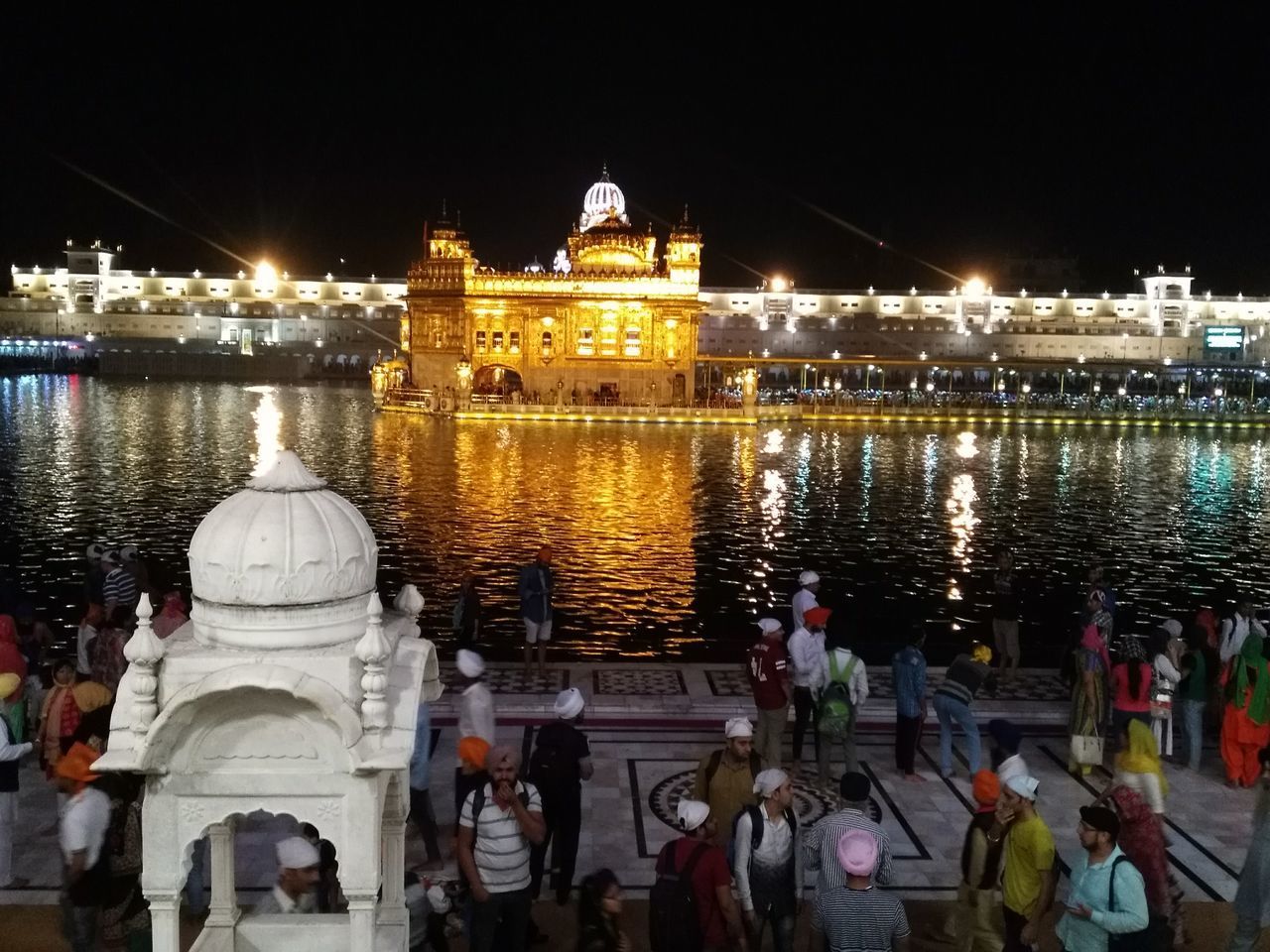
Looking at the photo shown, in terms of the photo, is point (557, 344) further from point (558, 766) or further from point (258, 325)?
point (558, 766)

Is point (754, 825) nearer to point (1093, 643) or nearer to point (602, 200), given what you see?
point (1093, 643)

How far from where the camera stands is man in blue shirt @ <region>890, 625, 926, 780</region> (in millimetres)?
8727

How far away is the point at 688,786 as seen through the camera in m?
8.55

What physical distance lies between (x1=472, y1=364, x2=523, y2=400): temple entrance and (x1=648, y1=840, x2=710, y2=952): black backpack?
56.8m

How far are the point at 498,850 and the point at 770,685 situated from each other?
326 cm

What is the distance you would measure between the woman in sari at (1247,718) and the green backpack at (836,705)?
3053 mm

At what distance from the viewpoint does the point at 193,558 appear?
13.6ft

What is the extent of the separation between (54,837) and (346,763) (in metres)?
4.43

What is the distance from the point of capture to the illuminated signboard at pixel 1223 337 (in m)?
93.9

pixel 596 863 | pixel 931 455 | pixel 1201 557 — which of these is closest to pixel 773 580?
pixel 1201 557

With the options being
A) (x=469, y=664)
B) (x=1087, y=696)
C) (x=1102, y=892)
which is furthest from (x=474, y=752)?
(x=1087, y=696)

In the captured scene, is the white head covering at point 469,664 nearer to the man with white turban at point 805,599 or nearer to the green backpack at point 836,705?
the green backpack at point 836,705

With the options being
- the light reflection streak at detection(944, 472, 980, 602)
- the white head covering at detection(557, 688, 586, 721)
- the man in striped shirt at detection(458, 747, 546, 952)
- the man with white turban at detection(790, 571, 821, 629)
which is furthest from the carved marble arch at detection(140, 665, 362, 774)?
the light reflection streak at detection(944, 472, 980, 602)

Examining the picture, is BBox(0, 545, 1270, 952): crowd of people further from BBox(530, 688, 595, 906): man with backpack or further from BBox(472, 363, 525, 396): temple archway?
BBox(472, 363, 525, 396): temple archway
